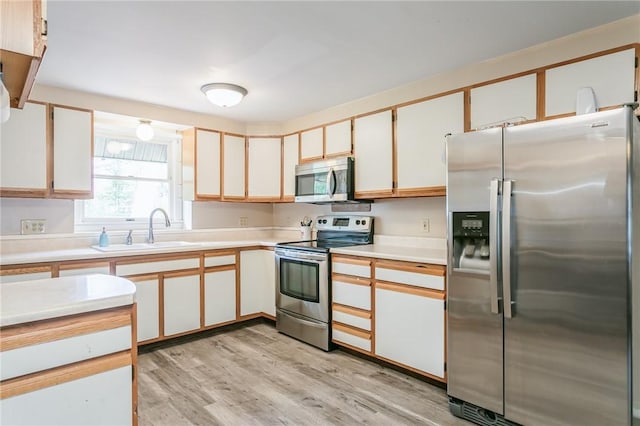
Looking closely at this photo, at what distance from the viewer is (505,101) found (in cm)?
246

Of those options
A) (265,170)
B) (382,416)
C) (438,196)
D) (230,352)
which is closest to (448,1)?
(438,196)

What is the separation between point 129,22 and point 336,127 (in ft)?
6.58

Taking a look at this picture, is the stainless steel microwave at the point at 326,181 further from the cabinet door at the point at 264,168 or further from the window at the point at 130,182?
the window at the point at 130,182

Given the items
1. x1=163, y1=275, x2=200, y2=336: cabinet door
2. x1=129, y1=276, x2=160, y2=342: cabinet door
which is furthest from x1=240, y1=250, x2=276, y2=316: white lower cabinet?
x1=129, y1=276, x2=160, y2=342: cabinet door

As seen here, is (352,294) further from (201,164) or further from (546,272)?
(201,164)

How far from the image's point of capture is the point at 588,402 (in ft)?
5.62

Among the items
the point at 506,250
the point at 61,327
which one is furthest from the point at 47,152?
the point at 506,250

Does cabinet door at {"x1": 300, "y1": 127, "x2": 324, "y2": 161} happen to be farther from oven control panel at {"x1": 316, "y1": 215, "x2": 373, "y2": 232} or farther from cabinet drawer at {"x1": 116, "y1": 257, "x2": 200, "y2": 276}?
cabinet drawer at {"x1": 116, "y1": 257, "x2": 200, "y2": 276}

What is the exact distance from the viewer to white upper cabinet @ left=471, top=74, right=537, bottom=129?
2.36 metres

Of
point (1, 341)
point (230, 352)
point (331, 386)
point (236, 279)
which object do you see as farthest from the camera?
point (236, 279)

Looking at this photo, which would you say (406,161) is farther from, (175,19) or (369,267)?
(175,19)

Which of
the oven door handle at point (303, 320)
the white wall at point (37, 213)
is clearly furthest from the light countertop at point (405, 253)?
the white wall at point (37, 213)

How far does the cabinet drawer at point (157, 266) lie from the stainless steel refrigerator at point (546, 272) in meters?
2.37

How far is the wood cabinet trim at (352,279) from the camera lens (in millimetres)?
2883
